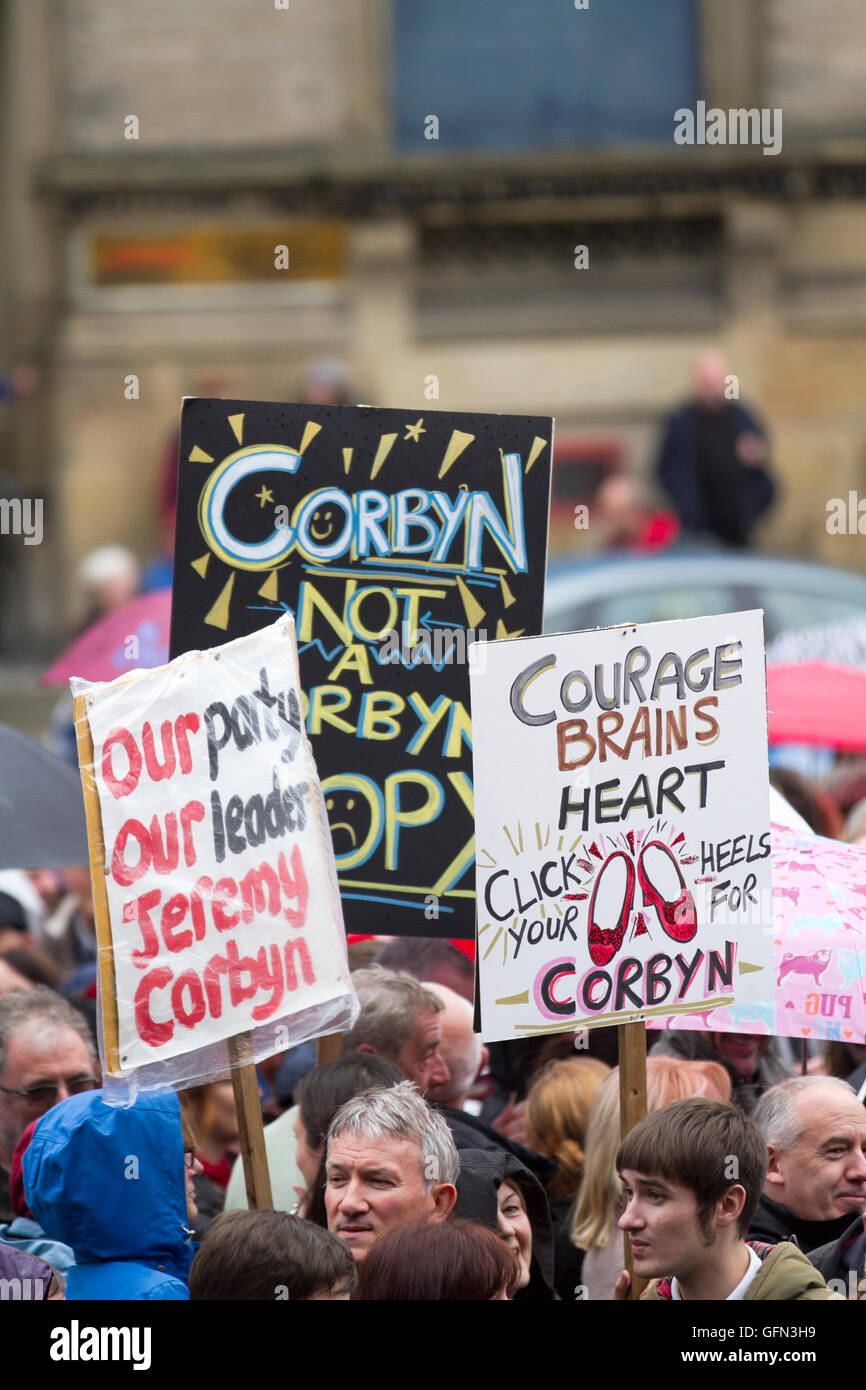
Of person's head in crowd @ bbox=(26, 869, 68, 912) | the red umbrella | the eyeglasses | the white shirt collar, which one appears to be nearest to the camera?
the white shirt collar

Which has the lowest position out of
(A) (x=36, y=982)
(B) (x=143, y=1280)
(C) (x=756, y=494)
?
(B) (x=143, y=1280)

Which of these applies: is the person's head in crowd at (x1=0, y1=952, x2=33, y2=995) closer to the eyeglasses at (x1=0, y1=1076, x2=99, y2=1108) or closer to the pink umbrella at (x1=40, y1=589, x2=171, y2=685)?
the eyeglasses at (x1=0, y1=1076, x2=99, y2=1108)

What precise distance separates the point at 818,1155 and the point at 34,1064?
5.23ft

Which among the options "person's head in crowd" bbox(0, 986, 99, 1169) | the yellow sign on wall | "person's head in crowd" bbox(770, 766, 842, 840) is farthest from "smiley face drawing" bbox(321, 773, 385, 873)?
the yellow sign on wall

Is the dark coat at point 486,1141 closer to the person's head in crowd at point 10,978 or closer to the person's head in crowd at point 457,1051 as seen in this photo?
the person's head in crowd at point 457,1051

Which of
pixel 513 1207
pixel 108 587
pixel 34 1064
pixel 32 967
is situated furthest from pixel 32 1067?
pixel 108 587

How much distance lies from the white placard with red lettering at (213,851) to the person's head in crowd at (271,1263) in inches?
24.0

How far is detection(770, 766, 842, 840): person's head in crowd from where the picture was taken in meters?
6.35

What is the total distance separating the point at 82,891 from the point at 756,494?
8.30 meters

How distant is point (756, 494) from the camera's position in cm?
1448

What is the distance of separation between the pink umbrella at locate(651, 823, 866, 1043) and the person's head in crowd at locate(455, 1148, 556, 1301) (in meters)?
0.45

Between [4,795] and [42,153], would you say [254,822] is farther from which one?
[42,153]

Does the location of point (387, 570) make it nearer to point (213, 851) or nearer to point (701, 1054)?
point (213, 851)
